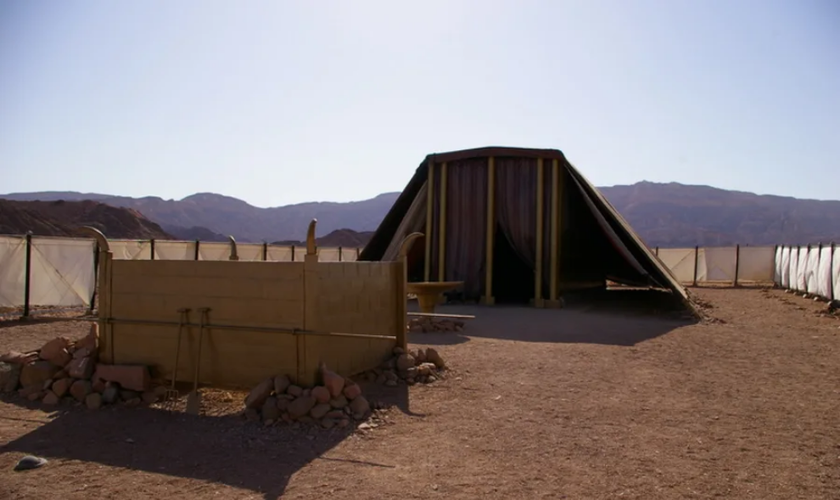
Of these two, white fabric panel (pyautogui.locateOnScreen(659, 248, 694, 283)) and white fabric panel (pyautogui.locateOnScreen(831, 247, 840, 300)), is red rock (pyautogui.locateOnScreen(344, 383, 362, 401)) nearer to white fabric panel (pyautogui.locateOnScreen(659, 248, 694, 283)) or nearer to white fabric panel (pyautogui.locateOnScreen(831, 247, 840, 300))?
white fabric panel (pyautogui.locateOnScreen(831, 247, 840, 300))

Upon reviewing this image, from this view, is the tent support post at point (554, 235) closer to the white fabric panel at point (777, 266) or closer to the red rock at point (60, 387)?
the red rock at point (60, 387)

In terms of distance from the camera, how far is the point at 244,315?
634 cm

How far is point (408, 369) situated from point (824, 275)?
16109 millimetres

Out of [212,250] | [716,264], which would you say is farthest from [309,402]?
[716,264]

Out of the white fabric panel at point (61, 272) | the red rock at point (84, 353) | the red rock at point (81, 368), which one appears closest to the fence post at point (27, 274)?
the white fabric panel at point (61, 272)

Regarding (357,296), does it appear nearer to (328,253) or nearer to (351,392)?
(351,392)

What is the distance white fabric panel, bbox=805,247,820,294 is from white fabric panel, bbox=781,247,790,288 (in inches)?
154

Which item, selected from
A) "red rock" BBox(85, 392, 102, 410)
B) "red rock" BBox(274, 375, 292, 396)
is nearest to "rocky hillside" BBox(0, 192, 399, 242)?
"red rock" BBox(85, 392, 102, 410)

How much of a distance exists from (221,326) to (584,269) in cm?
1452

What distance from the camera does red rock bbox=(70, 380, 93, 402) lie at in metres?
6.46

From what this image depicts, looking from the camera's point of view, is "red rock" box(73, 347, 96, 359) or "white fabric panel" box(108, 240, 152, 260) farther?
"white fabric panel" box(108, 240, 152, 260)

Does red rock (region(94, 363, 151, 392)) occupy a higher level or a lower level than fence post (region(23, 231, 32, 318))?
lower

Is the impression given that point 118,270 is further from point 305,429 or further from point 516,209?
point 516,209

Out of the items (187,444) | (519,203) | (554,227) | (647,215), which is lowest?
(187,444)
